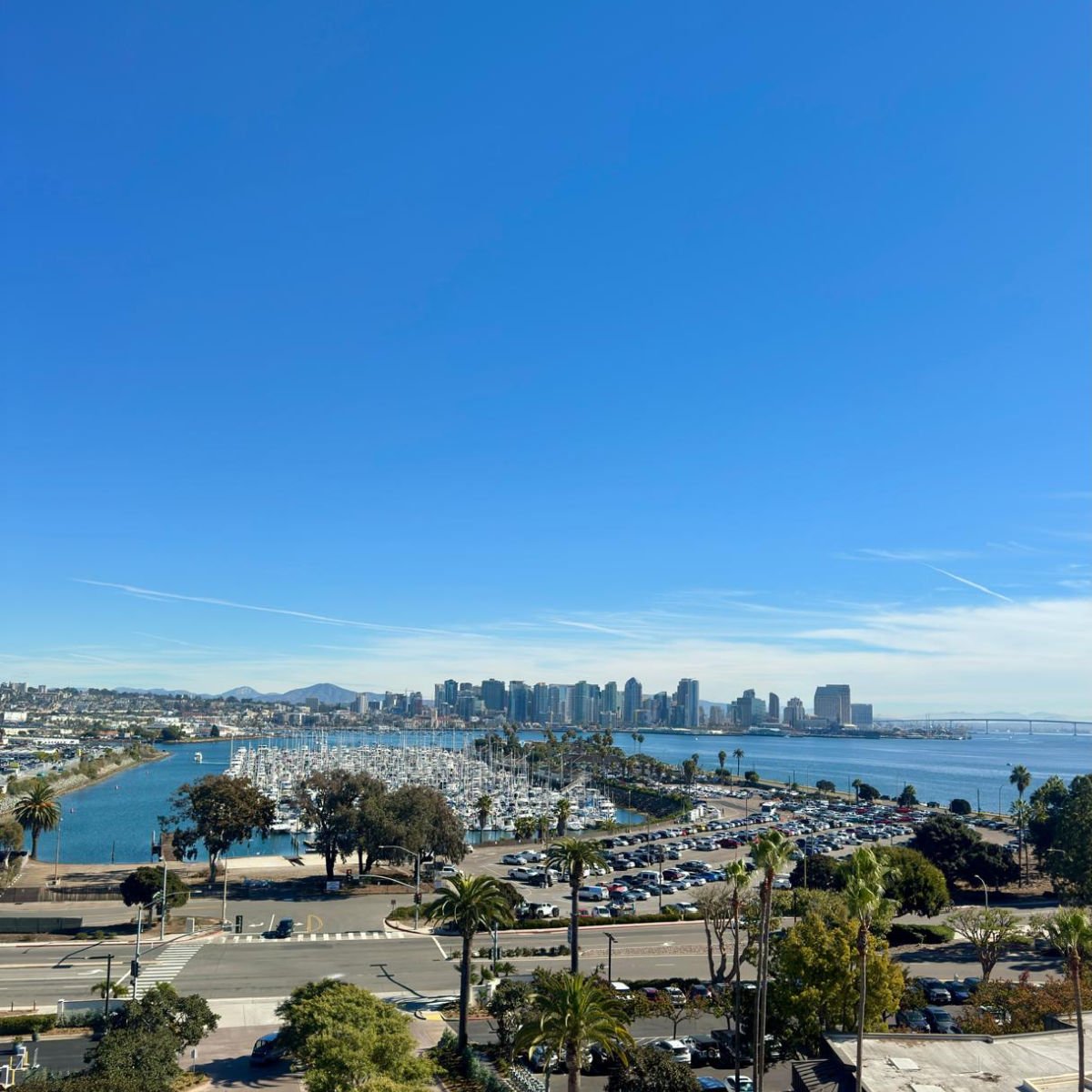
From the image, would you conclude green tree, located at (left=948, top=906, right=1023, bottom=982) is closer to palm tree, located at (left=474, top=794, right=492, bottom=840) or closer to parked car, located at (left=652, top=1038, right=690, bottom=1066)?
parked car, located at (left=652, top=1038, right=690, bottom=1066)

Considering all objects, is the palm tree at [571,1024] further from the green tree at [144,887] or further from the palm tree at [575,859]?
the green tree at [144,887]

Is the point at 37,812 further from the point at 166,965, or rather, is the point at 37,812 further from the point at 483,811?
the point at 483,811

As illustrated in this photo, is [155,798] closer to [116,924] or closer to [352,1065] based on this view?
[116,924]

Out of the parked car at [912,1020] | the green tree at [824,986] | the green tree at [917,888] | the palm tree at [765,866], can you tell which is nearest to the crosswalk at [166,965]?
the green tree at [824,986]

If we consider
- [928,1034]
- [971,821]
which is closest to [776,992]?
[928,1034]

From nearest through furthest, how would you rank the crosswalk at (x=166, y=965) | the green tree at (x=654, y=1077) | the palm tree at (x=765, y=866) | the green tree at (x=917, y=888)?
the green tree at (x=654, y=1077)
the palm tree at (x=765, y=866)
the crosswalk at (x=166, y=965)
the green tree at (x=917, y=888)

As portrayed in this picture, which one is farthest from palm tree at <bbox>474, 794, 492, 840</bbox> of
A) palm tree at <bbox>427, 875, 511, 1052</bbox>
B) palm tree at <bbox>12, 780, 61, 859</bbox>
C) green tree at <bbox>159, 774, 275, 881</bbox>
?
palm tree at <bbox>427, 875, 511, 1052</bbox>
